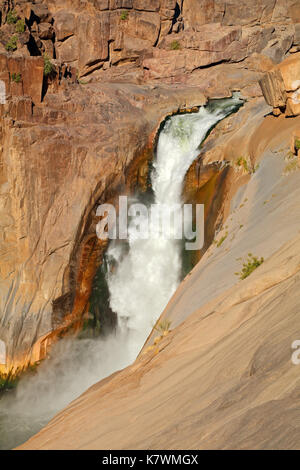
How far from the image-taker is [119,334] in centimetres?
1678

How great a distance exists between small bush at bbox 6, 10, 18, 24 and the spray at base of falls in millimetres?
10003

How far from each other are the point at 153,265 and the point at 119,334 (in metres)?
2.79

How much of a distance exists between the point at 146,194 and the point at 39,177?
4.60 m

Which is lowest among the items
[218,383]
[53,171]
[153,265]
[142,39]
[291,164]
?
[218,383]

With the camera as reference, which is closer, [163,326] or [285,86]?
[163,326]

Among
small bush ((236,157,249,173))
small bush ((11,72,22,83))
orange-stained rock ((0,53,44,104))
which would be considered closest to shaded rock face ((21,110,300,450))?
small bush ((236,157,249,173))

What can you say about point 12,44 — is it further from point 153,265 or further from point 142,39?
point 142,39

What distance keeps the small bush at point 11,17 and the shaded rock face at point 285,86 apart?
12804 mm

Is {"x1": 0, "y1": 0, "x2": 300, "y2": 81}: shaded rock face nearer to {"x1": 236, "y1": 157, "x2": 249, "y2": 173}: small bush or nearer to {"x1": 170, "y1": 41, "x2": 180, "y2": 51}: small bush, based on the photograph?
{"x1": 170, "y1": 41, "x2": 180, "y2": 51}: small bush

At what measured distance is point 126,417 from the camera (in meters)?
6.63

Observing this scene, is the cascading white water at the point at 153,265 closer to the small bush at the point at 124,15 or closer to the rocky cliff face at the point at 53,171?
the rocky cliff face at the point at 53,171

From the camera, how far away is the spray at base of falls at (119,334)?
50.5 ft

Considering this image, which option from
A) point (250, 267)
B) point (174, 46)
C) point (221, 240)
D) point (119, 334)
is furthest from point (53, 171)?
point (174, 46)
